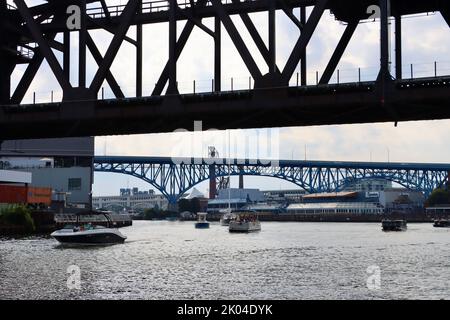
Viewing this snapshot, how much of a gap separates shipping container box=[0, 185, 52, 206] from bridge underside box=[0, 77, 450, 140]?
284ft

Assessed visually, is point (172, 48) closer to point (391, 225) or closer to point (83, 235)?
point (83, 235)

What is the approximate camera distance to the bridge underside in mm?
33688

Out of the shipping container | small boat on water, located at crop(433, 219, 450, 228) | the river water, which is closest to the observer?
the river water

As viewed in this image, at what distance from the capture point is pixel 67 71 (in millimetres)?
41688

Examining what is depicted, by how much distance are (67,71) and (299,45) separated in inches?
639

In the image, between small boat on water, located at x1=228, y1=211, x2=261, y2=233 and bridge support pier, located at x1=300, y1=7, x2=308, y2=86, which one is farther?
small boat on water, located at x1=228, y1=211, x2=261, y2=233

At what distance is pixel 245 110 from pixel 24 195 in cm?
10707

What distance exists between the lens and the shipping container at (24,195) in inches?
4970

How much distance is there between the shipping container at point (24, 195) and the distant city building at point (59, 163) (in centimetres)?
2721

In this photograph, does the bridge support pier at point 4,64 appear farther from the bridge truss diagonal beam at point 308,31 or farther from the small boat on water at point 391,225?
the small boat on water at point 391,225
